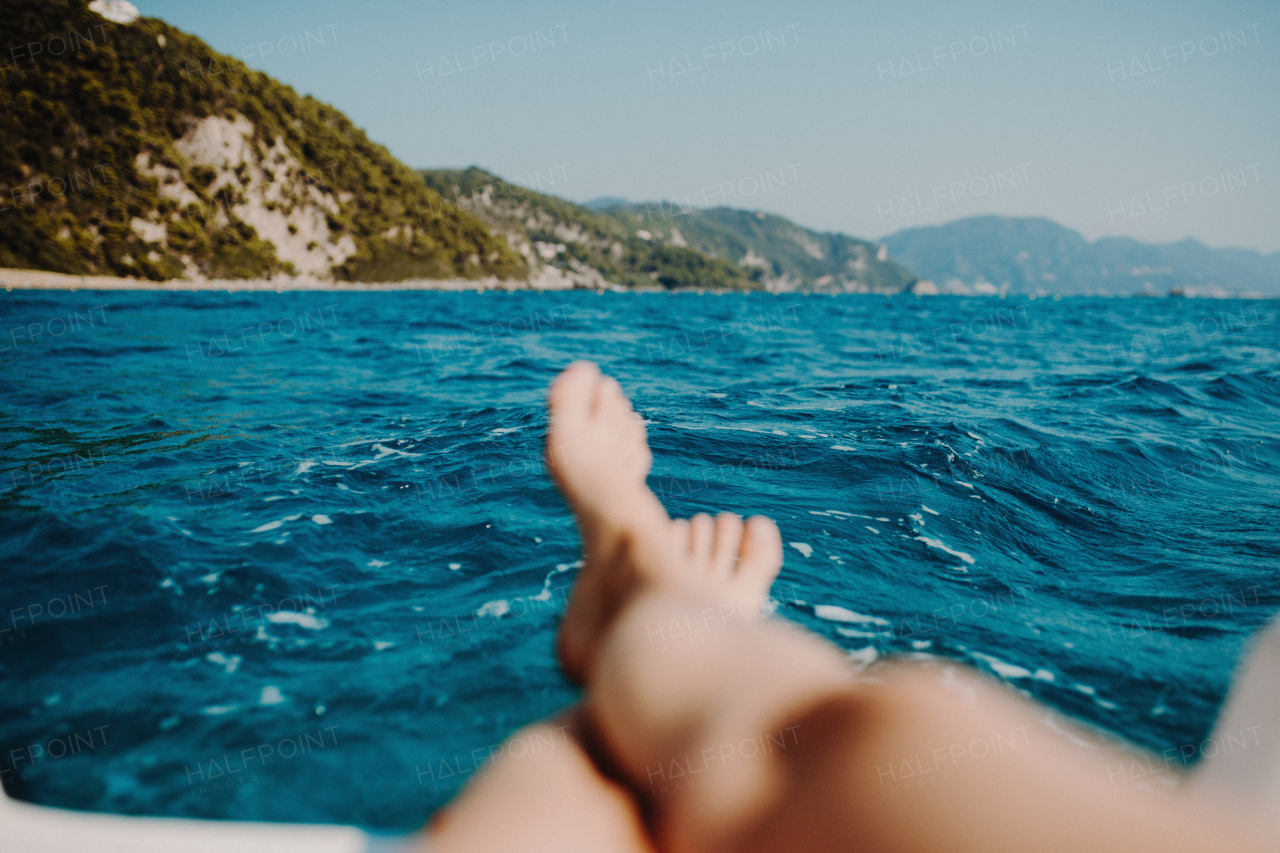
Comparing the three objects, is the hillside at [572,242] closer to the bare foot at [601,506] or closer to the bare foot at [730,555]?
the bare foot at [601,506]

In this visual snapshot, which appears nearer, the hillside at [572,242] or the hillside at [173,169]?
the hillside at [173,169]

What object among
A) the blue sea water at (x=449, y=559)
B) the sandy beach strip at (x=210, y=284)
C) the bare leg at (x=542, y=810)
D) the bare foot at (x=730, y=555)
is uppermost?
the sandy beach strip at (x=210, y=284)

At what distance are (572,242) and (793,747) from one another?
120 metres

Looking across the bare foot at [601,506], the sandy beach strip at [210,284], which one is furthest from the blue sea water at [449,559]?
the sandy beach strip at [210,284]

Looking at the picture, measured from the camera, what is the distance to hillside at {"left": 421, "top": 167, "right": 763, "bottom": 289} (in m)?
107

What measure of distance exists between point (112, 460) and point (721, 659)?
3956mm

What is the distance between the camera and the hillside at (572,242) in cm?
10731

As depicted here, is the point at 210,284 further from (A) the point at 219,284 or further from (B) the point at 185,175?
(B) the point at 185,175

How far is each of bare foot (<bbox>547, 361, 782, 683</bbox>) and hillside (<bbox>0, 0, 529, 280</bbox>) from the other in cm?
4109

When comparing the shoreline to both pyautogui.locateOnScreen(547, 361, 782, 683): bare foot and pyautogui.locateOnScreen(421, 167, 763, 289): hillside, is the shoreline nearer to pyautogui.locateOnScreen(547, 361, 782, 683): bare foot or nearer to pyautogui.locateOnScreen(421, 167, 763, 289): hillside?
pyautogui.locateOnScreen(547, 361, 782, 683): bare foot

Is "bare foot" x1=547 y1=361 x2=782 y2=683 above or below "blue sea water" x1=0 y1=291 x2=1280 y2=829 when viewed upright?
above

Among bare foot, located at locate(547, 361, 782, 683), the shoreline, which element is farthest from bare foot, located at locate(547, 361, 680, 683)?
the shoreline

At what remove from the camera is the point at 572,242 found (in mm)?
114750

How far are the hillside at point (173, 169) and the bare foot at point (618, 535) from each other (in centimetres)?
4109
